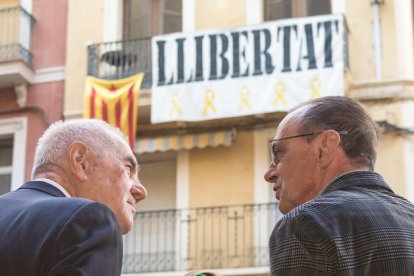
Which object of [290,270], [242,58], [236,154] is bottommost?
[290,270]

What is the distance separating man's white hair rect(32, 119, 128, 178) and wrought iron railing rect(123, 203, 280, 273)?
436 inches

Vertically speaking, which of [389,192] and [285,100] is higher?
[285,100]

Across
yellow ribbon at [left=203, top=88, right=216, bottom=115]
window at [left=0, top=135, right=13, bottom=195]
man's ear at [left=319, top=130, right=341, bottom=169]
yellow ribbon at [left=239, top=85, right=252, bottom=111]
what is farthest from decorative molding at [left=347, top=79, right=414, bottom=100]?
man's ear at [left=319, top=130, right=341, bottom=169]

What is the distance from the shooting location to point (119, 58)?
597 inches

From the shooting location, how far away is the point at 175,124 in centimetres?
1481

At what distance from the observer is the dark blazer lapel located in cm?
296

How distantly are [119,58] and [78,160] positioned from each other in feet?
39.8

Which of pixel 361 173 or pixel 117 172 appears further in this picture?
pixel 117 172

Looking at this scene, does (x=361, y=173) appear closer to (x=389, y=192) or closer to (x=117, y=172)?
(x=389, y=192)

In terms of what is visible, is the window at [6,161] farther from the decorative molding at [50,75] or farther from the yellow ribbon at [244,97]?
the yellow ribbon at [244,97]

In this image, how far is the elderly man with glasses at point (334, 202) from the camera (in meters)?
2.68

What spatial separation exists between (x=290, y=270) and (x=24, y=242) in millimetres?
738

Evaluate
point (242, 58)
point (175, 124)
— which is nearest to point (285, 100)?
point (242, 58)

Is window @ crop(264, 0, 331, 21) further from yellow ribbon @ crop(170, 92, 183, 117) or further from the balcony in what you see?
the balcony
